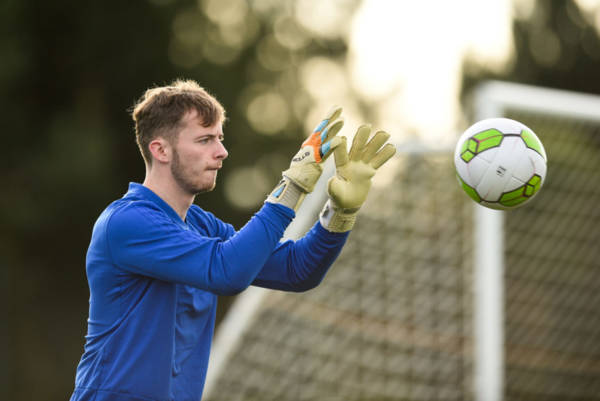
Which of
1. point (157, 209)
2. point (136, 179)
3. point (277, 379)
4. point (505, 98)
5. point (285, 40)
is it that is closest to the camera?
point (157, 209)

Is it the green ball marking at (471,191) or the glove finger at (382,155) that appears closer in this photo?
the glove finger at (382,155)

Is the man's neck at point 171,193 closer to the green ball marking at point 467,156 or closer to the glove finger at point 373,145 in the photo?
the glove finger at point 373,145

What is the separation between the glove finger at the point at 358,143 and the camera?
318 centimetres

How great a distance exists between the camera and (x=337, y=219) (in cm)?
319

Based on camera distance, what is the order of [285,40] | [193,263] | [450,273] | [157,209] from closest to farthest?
[193,263], [157,209], [450,273], [285,40]

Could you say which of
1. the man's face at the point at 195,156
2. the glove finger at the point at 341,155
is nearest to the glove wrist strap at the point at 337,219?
the glove finger at the point at 341,155

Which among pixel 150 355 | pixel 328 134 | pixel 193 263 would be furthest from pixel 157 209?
pixel 328 134

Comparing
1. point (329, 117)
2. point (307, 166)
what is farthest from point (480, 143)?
point (307, 166)

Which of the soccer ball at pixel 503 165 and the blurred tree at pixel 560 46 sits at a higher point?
the blurred tree at pixel 560 46

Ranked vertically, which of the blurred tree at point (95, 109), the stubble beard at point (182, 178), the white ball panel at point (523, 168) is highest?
the blurred tree at point (95, 109)

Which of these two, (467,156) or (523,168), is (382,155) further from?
(523,168)

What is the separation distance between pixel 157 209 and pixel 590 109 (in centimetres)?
473

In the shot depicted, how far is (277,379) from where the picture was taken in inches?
259

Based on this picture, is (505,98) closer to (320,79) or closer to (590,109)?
(590,109)
